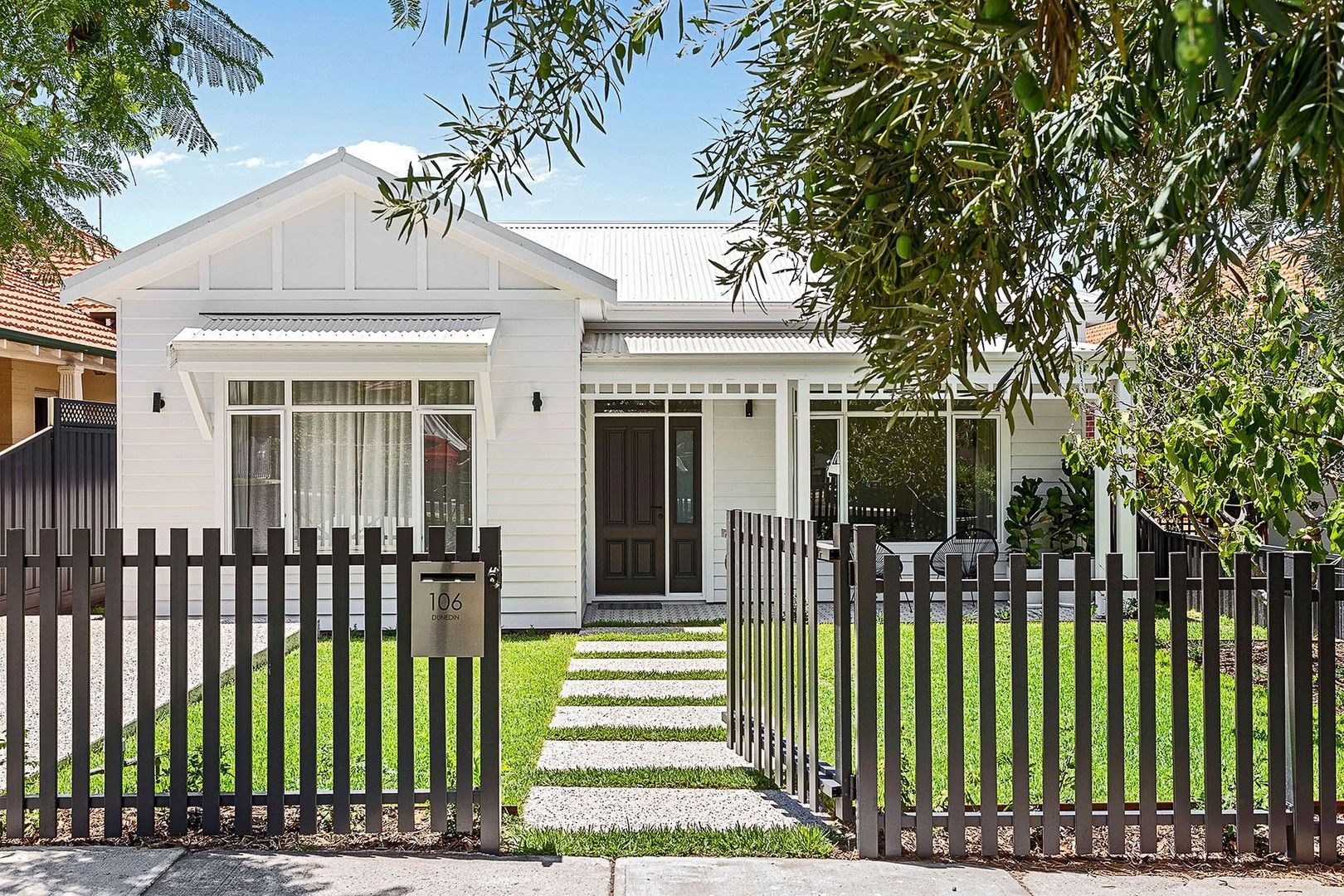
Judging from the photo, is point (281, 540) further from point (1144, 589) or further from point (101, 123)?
point (1144, 589)

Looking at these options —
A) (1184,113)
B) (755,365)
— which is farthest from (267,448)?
(1184,113)

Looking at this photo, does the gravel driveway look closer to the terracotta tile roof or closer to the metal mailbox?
the metal mailbox

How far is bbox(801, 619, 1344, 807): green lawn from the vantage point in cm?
560

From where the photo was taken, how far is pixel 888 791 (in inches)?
172

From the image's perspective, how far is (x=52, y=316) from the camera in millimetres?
14812

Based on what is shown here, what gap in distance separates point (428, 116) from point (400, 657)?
235 centimetres

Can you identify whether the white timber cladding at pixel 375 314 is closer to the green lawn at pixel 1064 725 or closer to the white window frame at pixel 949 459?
the green lawn at pixel 1064 725

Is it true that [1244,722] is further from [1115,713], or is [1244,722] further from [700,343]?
[700,343]

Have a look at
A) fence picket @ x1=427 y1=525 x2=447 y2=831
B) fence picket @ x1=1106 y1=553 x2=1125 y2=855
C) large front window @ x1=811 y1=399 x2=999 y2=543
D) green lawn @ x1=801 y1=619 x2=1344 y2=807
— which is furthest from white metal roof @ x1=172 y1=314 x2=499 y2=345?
fence picket @ x1=1106 y1=553 x2=1125 y2=855

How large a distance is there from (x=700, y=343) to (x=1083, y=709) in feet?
27.7

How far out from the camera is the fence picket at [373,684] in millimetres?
4449

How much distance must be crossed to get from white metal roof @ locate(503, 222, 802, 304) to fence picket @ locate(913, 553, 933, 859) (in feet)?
29.9

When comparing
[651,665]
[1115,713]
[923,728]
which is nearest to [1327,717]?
[1115,713]

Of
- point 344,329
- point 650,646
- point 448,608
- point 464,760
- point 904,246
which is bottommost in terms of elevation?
point 650,646
